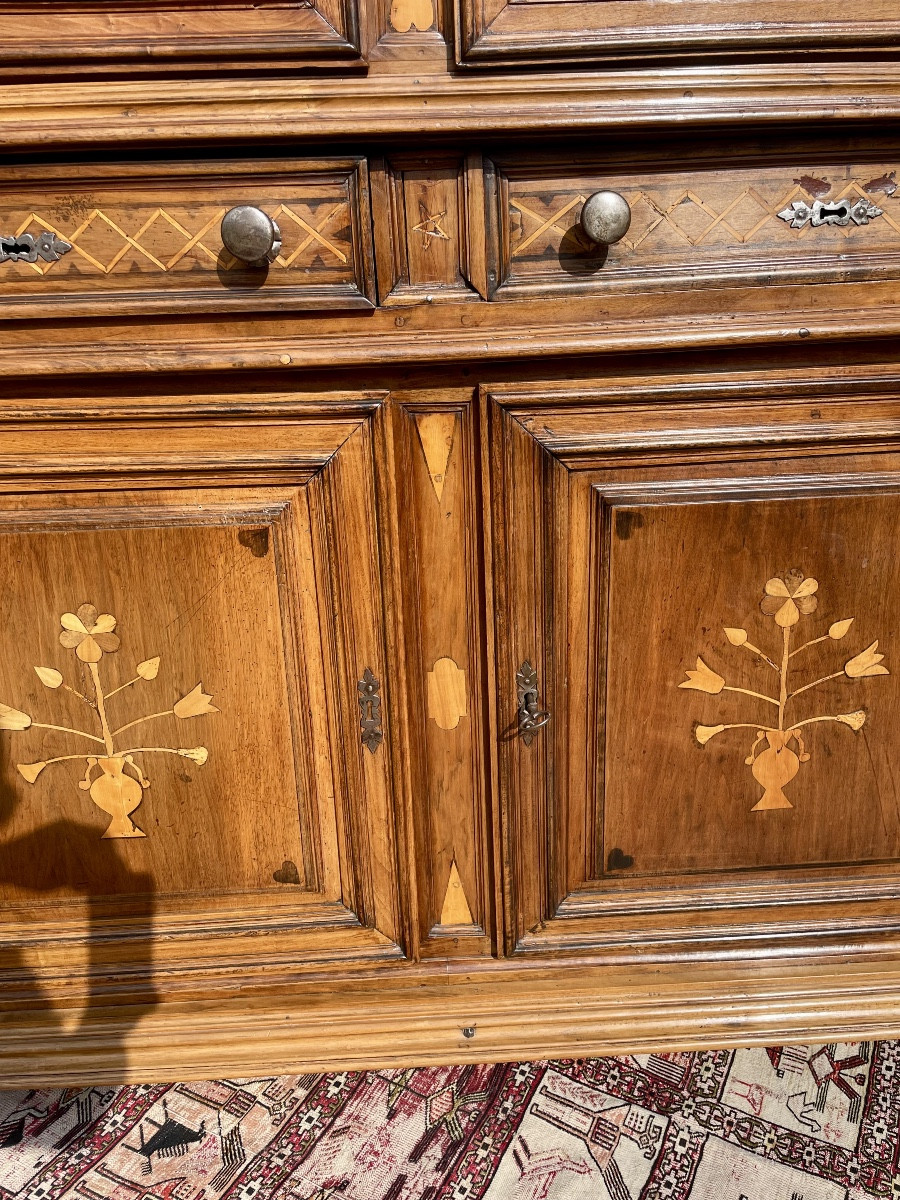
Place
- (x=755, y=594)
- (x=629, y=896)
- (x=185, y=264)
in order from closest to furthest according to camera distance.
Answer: (x=185, y=264)
(x=755, y=594)
(x=629, y=896)

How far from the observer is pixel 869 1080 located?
94cm

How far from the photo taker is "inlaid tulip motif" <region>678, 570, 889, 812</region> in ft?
2.83

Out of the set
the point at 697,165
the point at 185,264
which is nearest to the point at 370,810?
the point at 185,264

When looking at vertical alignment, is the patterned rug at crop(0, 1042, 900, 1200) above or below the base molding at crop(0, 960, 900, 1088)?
below

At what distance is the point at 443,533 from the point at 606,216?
29 cm

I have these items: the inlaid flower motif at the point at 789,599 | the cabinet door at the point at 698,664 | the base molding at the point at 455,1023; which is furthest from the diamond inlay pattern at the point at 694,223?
the base molding at the point at 455,1023

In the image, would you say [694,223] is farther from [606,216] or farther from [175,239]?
[175,239]

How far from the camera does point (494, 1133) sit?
90cm

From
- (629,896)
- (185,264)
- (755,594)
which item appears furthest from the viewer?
(629,896)

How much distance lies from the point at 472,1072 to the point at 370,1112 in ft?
0.36

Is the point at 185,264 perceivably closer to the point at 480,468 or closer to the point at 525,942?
the point at 480,468

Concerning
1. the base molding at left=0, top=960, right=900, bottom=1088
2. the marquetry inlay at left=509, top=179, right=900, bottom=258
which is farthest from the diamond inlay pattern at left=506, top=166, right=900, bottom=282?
the base molding at left=0, top=960, right=900, bottom=1088

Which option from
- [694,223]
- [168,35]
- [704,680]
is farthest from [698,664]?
[168,35]

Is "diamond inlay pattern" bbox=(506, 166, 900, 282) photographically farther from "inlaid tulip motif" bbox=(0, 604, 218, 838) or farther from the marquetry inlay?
"inlaid tulip motif" bbox=(0, 604, 218, 838)
